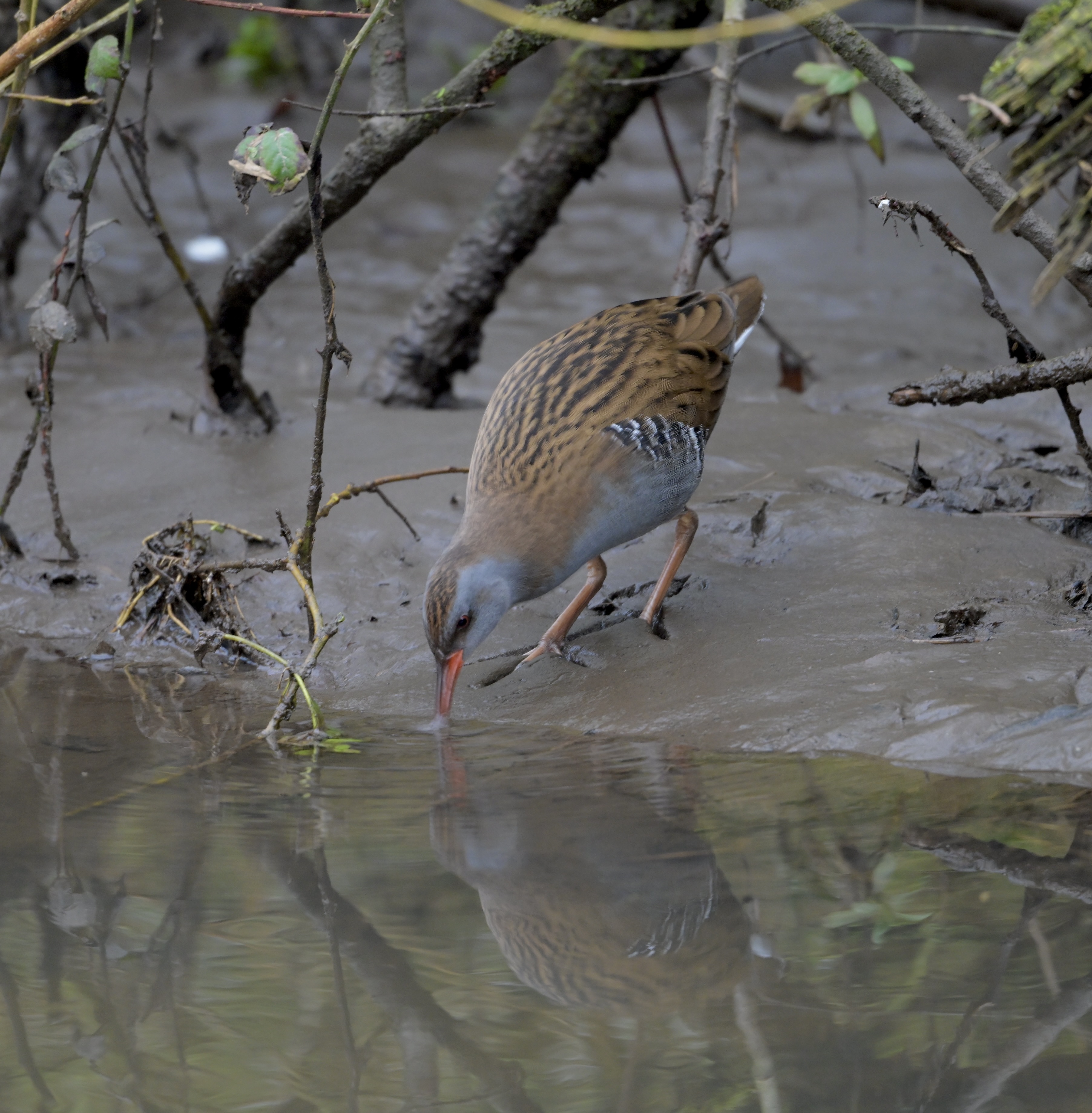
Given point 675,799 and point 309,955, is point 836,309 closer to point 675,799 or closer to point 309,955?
point 675,799

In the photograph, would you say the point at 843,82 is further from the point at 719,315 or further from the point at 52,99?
the point at 52,99

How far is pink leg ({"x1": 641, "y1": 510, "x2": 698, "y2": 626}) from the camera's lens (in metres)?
4.14

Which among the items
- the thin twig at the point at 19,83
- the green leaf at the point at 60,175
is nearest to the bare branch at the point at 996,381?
the green leaf at the point at 60,175

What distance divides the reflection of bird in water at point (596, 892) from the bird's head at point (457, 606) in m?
0.64

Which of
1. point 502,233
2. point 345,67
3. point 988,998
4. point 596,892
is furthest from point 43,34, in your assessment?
point 988,998

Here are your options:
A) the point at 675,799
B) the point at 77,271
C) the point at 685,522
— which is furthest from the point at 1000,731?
the point at 77,271

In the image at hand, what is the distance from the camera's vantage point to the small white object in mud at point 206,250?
26.5ft

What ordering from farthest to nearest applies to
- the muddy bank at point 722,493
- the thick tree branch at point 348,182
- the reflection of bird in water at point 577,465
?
the thick tree branch at point 348,182 < the reflection of bird in water at point 577,465 < the muddy bank at point 722,493

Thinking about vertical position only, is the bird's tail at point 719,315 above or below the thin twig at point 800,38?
below

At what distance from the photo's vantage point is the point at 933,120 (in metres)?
3.63

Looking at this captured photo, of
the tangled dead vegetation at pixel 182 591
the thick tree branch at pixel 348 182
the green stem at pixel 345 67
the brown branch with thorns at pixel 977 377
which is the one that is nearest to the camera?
the green stem at pixel 345 67

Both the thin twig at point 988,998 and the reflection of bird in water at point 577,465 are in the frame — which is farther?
the reflection of bird in water at point 577,465

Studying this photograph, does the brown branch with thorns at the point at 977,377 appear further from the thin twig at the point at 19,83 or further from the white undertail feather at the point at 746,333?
the thin twig at the point at 19,83

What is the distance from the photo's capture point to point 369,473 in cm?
511
